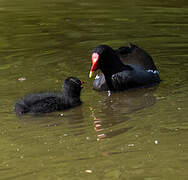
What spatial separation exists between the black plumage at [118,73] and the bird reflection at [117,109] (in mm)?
180

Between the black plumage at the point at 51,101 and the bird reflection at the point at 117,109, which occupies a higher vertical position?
the black plumage at the point at 51,101

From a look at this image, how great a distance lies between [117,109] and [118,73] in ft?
4.22

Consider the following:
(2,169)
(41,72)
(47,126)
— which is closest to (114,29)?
(41,72)

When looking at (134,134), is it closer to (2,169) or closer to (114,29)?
(2,169)

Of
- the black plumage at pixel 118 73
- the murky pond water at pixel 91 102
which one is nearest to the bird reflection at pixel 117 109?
the murky pond water at pixel 91 102

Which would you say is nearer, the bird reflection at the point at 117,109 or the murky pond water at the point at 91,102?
the murky pond water at the point at 91,102

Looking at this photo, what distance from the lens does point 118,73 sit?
11.4 metres

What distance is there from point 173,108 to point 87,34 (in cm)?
630

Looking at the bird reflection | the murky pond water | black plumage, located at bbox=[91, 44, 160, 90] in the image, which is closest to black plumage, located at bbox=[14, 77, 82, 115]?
the murky pond water

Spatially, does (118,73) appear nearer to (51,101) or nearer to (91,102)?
(91,102)

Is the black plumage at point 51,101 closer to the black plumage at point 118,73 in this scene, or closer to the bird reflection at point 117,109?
the bird reflection at point 117,109

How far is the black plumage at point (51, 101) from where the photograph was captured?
9711 mm

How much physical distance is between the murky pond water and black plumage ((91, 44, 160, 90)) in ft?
0.70

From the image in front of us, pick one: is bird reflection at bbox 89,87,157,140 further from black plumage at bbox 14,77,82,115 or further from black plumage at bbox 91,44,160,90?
black plumage at bbox 14,77,82,115
